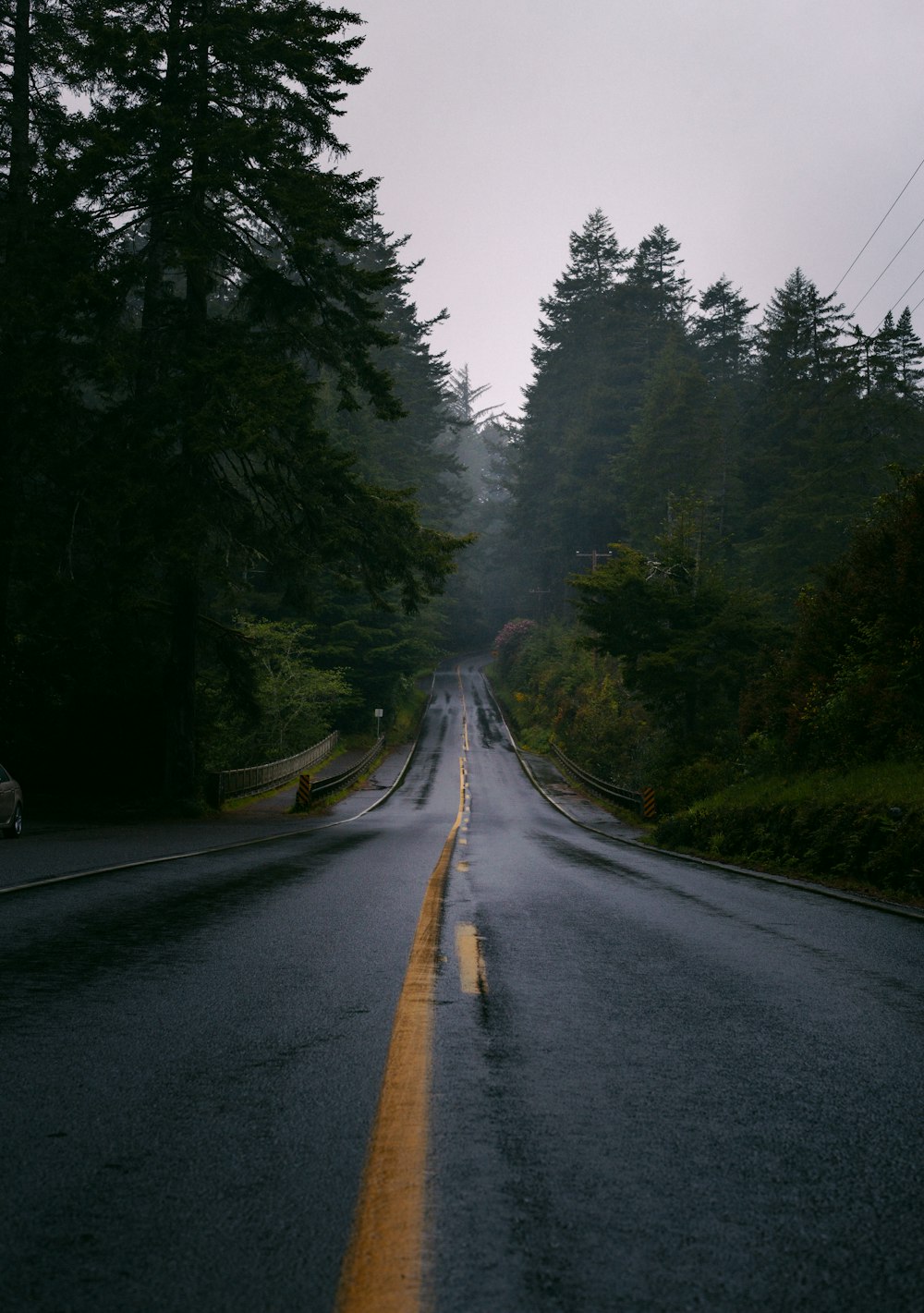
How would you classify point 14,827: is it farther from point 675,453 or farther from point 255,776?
point 675,453

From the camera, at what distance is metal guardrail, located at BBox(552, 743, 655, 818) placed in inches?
1134

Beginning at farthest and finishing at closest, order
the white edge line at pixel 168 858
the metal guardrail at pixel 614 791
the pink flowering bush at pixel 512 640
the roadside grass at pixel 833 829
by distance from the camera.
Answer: the pink flowering bush at pixel 512 640
the metal guardrail at pixel 614 791
the roadside grass at pixel 833 829
the white edge line at pixel 168 858

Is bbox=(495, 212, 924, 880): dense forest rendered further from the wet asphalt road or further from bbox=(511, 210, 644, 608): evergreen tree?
the wet asphalt road

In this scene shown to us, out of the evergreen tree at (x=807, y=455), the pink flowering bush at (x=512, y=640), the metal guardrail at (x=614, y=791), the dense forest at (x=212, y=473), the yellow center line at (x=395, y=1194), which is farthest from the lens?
the pink flowering bush at (x=512, y=640)

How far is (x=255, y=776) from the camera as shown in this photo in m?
31.0

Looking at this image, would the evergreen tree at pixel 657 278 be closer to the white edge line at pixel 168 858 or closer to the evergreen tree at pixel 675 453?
the evergreen tree at pixel 675 453

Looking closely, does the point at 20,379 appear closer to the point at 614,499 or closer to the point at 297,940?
the point at 297,940

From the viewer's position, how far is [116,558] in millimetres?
18984

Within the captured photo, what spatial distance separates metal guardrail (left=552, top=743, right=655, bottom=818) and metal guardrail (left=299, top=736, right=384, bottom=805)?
1032 cm

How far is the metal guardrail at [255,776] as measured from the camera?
2550 centimetres

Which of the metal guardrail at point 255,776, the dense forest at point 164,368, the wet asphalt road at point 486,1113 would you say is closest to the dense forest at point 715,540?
the wet asphalt road at point 486,1113

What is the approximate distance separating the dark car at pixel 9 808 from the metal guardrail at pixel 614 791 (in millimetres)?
18719

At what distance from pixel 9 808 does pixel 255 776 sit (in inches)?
627

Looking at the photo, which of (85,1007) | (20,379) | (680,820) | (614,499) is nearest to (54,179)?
(20,379)
